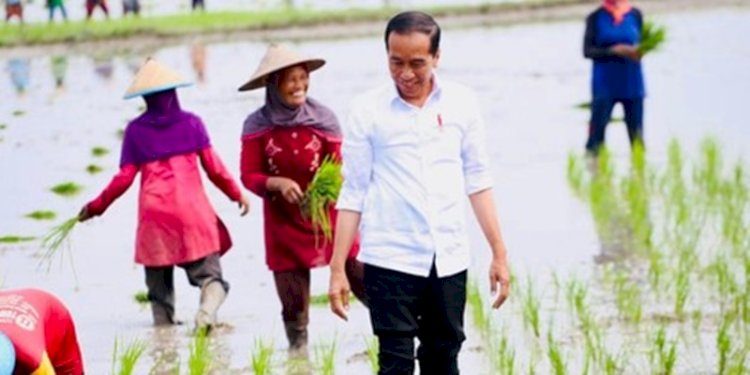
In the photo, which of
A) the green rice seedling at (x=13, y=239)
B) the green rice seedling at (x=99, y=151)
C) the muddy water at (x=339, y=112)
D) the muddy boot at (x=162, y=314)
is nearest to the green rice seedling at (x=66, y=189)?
the muddy water at (x=339, y=112)

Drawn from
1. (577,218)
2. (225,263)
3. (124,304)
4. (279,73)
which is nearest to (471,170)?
(279,73)

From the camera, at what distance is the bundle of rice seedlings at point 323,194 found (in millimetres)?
6758

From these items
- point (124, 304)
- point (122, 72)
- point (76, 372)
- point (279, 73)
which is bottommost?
point (122, 72)

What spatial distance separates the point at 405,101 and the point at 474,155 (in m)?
0.26

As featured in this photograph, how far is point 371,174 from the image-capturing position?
5.30 meters

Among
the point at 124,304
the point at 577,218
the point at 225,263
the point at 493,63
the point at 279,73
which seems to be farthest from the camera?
the point at 493,63

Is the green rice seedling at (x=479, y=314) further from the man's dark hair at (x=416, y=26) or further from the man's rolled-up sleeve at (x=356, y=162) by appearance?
the man's dark hair at (x=416, y=26)

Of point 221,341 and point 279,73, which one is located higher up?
point 279,73

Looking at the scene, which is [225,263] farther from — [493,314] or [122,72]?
[122,72]

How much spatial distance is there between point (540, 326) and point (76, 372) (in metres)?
2.55

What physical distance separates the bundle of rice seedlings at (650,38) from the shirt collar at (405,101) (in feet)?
20.9

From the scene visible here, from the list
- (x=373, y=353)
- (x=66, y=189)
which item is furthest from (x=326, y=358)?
(x=66, y=189)

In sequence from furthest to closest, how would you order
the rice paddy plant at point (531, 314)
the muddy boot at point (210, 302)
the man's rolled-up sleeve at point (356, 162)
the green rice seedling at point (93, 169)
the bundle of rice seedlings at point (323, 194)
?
the green rice seedling at point (93, 169) < the muddy boot at point (210, 302) < the rice paddy plant at point (531, 314) < the bundle of rice seedlings at point (323, 194) < the man's rolled-up sleeve at point (356, 162)

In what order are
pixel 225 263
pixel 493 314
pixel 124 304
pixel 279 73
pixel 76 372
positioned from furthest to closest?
pixel 225 263
pixel 124 304
pixel 493 314
pixel 279 73
pixel 76 372
